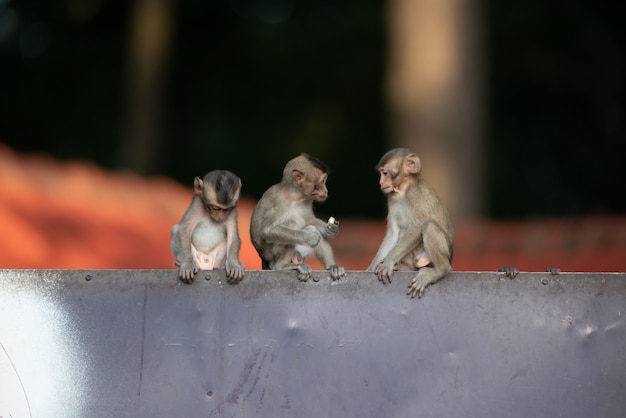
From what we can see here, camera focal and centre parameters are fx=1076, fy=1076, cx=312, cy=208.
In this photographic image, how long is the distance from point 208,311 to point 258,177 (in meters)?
17.5

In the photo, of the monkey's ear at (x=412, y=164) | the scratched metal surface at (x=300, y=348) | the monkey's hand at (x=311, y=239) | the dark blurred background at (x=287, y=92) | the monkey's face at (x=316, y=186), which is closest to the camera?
the scratched metal surface at (x=300, y=348)

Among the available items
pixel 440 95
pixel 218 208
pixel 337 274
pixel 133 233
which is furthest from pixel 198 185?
pixel 440 95

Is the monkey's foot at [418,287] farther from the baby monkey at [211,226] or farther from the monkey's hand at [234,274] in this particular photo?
the baby monkey at [211,226]

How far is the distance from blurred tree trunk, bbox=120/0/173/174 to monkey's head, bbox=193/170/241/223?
1518 centimetres

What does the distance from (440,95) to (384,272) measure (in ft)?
35.1

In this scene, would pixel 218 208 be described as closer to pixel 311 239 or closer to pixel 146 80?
pixel 311 239

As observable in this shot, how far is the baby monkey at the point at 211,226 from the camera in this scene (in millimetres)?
5902

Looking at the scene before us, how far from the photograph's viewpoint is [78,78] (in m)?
24.5

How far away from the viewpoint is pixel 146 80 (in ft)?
72.6

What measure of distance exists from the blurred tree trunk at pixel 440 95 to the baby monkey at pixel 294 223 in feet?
28.7

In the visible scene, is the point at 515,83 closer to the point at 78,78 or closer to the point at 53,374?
the point at 78,78

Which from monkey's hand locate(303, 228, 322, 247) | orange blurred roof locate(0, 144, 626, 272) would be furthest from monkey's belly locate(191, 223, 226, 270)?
orange blurred roof locate(0, 144, 626, 272)

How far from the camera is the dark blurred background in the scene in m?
22.4

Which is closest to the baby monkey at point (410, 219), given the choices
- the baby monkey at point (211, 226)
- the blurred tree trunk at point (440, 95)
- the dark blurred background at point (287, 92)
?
the baby monkey at point (211, 226)
